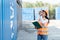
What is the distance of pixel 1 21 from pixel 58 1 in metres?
10.6

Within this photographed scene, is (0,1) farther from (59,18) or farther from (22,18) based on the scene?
(59,18)

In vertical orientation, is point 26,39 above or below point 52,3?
below

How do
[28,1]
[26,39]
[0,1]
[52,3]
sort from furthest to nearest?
[52,3] → [28,1] → [26,39] → [0,1]

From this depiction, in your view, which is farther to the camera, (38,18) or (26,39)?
(26,39)

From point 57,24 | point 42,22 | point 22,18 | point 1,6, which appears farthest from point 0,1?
point 57,24

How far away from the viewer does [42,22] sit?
16.6 ft

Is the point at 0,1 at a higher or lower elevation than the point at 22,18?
higher

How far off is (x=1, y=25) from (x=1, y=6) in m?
0.19

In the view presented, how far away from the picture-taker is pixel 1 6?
6.47ft

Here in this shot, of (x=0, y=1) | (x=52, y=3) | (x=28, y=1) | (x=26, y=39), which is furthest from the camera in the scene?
(x=52, y=3)

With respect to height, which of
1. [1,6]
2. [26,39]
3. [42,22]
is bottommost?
[26,39]


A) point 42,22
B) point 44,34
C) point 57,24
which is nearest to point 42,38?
point 44,34

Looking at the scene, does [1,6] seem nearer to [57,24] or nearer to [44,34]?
[44,34]

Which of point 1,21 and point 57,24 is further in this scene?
point 57,24
